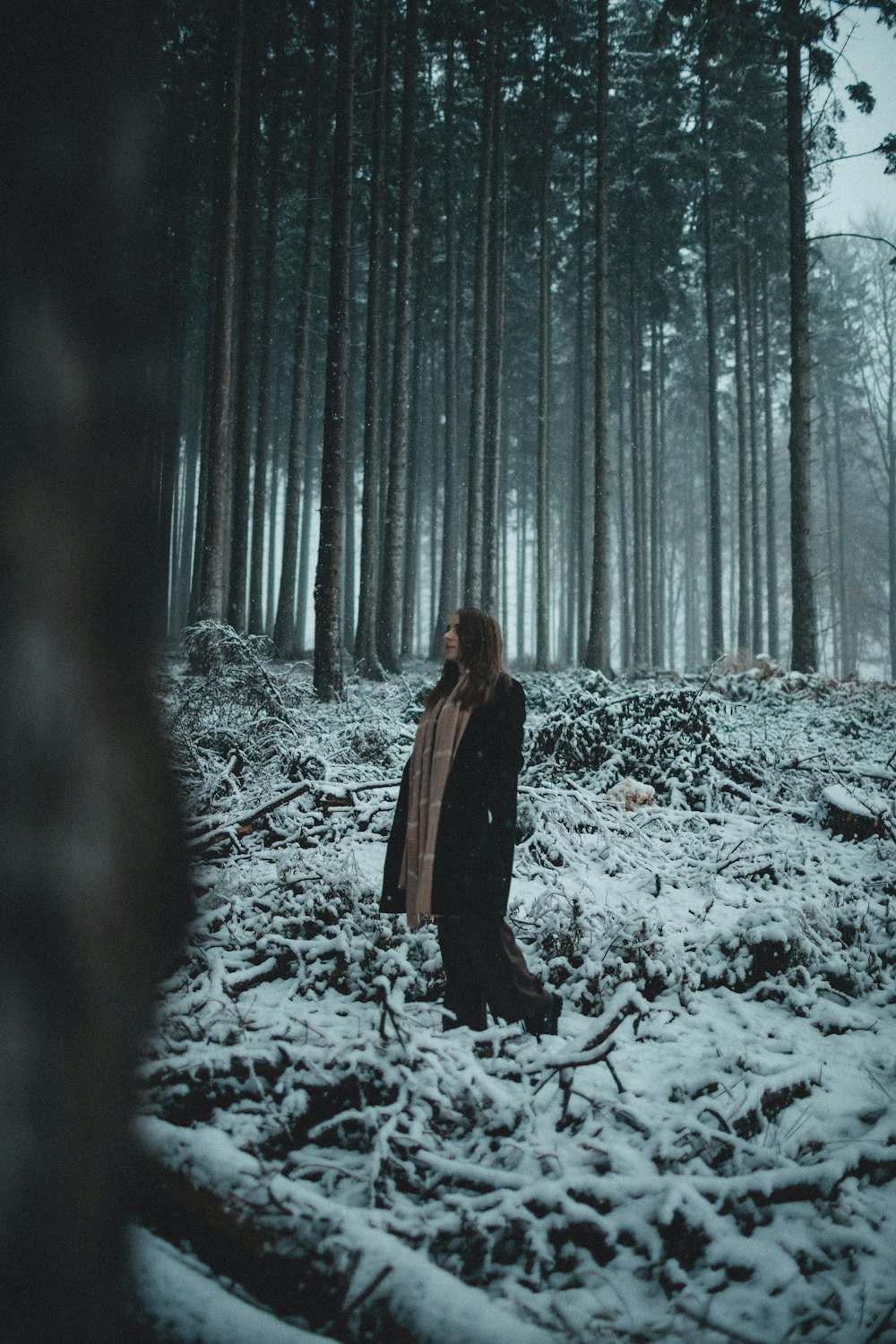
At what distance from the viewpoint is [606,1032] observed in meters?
2.62

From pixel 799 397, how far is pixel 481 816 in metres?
13.7

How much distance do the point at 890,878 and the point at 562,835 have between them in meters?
2.34

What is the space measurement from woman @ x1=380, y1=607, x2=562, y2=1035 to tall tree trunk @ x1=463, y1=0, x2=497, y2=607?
11126mm

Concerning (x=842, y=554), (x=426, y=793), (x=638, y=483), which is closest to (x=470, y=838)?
(x=426, y=793)

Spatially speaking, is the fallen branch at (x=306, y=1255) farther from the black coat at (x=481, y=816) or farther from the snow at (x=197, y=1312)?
the black coat at (x=481, y=816)

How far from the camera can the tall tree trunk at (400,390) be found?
13.2m

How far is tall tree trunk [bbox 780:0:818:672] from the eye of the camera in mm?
12680

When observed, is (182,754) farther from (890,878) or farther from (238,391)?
(238,391)

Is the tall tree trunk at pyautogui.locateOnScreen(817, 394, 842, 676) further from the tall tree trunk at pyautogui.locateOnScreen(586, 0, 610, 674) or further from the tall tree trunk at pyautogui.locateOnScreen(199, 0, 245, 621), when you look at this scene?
the tall tree trunk at pyautogui.locateOnScreen(199, 0, 245, 621)

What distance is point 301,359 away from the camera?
15266 mm

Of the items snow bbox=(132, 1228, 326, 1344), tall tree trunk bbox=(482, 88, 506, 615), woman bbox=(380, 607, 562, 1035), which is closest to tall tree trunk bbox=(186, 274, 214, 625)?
tall tree trunk bbox=(482, 88, 506, 615)

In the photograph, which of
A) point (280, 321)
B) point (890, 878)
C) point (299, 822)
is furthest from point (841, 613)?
point (299, 822)

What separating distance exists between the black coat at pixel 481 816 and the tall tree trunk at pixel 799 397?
457 inches

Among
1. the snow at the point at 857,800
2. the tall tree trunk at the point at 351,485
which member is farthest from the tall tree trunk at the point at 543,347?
the snow at the point at 857,800
